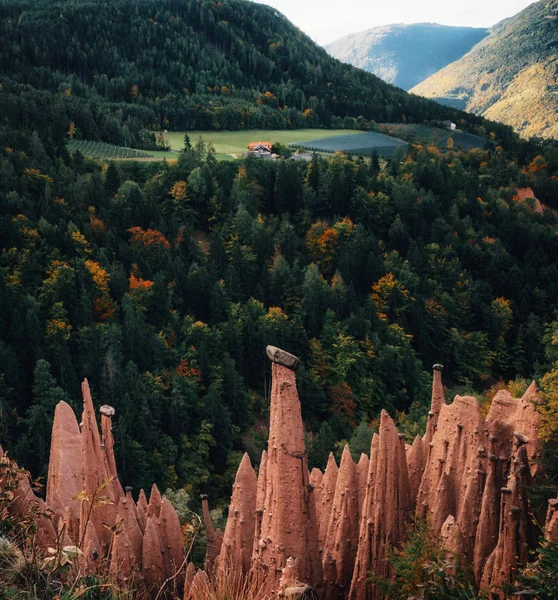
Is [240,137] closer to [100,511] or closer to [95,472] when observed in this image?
[95,472]

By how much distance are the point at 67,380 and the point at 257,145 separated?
207 feet

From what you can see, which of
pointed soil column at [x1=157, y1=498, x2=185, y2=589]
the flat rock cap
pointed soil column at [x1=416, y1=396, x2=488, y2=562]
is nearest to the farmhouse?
pointed soil column at [x1=157, y1=498, x2=185, y2=589]

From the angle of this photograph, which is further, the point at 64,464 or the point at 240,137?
the point at 240,137

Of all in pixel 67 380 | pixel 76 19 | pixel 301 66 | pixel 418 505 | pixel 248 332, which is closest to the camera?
pixel 418 505

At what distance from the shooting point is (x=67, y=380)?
49.4m

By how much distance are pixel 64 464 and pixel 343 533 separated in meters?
10.6

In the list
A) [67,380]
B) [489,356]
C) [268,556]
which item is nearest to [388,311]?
[489,356]

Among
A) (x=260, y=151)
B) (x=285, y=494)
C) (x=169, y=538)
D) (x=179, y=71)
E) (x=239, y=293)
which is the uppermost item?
(x=179, y=71)

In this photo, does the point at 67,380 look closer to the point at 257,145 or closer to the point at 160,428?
the point at 160,428

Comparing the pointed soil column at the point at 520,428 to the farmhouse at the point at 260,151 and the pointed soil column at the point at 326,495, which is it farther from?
the farmhouse at the point at 260,151

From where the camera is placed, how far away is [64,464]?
23688mm

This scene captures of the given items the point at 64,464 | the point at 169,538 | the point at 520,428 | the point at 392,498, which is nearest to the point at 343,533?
the point at 392,498

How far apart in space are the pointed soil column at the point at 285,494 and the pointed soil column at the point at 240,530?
120 inches

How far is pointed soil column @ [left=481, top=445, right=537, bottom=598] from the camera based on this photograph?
16.6 m
